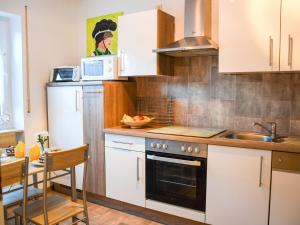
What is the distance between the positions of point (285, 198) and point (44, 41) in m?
3.06

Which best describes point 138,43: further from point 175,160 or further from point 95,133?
point 175,160

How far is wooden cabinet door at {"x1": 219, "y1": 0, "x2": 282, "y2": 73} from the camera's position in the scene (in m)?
2.12

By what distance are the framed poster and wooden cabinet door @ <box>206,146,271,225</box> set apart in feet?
6.20

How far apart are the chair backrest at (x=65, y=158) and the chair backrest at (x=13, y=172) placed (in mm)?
139

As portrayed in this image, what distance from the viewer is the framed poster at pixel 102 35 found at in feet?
10.8

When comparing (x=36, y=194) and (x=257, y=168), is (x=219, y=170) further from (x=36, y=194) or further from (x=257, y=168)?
(x=36, y=194)

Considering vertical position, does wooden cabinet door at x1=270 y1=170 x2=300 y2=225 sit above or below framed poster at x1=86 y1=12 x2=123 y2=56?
below

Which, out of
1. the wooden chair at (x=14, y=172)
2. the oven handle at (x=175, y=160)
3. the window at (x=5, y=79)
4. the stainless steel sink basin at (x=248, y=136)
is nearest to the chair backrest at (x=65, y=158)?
the wooden chair at (x=14, y=172)

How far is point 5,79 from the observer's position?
307 centimetres

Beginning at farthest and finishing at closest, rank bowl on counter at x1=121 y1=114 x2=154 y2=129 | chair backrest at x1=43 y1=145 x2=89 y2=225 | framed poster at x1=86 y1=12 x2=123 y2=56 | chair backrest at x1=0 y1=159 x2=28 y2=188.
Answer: framed poster at x1=86 y1=12 x2=123 y2=56
bowl on counter at x1=121 y1=114 x2=154 y2=129
chair backrest at x1=43 y1=145 x2=89 y2=225
chair backrest at x1=0 y1=159 x2=28 y2=188

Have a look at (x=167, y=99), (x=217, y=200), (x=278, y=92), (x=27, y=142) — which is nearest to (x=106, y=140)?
(x=167, y=99)

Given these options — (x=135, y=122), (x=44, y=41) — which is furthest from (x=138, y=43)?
(x=44, y=41)

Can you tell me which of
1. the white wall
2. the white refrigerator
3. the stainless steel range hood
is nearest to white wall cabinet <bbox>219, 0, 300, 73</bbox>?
the stainless steel range hood

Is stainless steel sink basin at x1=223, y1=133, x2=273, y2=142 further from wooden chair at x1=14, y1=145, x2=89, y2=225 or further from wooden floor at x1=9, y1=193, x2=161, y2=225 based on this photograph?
wooden chair at x1=14, y1=145, x2=89, y2=225
